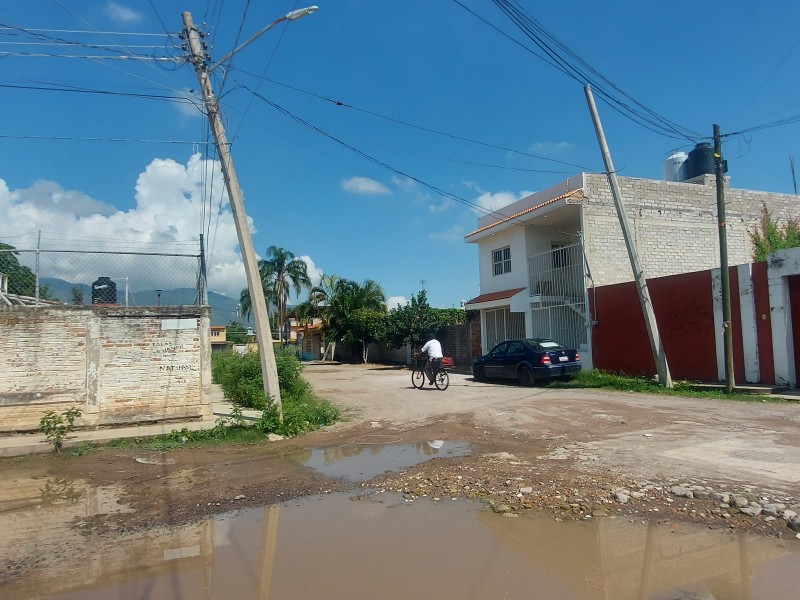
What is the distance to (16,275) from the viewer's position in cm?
1127

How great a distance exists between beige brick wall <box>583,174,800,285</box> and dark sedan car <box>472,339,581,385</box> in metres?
4.95

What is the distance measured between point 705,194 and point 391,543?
79.5 ft

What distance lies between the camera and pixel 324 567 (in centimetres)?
450

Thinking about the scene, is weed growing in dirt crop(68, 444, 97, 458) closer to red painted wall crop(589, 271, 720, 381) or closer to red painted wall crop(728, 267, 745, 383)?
red painted wall crop(728, 267, 745, 383)

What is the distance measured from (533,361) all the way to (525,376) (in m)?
0.67

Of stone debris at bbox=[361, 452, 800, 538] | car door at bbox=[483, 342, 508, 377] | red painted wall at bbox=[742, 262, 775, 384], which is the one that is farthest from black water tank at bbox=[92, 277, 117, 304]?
red painted wall at bbox=[742, 262, 775, 384]

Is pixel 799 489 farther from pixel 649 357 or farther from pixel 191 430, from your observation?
pixel 649 357

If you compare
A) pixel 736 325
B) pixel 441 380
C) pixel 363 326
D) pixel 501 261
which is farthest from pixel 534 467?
pixel 363 326

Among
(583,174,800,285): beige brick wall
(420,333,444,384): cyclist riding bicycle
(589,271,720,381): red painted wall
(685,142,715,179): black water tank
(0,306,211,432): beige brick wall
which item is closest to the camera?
(0,306,211,432): beige brick wall

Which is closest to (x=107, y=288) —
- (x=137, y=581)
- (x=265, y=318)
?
(x=265, y=318)

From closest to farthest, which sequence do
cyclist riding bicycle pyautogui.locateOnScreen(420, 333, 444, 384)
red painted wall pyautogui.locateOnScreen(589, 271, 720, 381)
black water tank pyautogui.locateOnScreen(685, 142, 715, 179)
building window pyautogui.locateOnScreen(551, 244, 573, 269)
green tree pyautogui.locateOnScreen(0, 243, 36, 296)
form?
green tree pyautogui.locateOnScreen(0, 243, 36, 296) < red painted wall pyautogui.locateOnScreen(589, 271, 720, 381) < cyclist riding bicycle pyautogui.locateOnScreen(420, 333, 444, 384) < building window pyautogui.locateOnScreen(551, 244, 573, 269) < black water tank pyautogui.locateOnScreen(685, 142, 715, 179)

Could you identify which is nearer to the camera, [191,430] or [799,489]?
[799,489]

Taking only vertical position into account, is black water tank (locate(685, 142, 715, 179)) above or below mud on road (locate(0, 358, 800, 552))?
above

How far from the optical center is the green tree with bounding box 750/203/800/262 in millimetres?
24156
